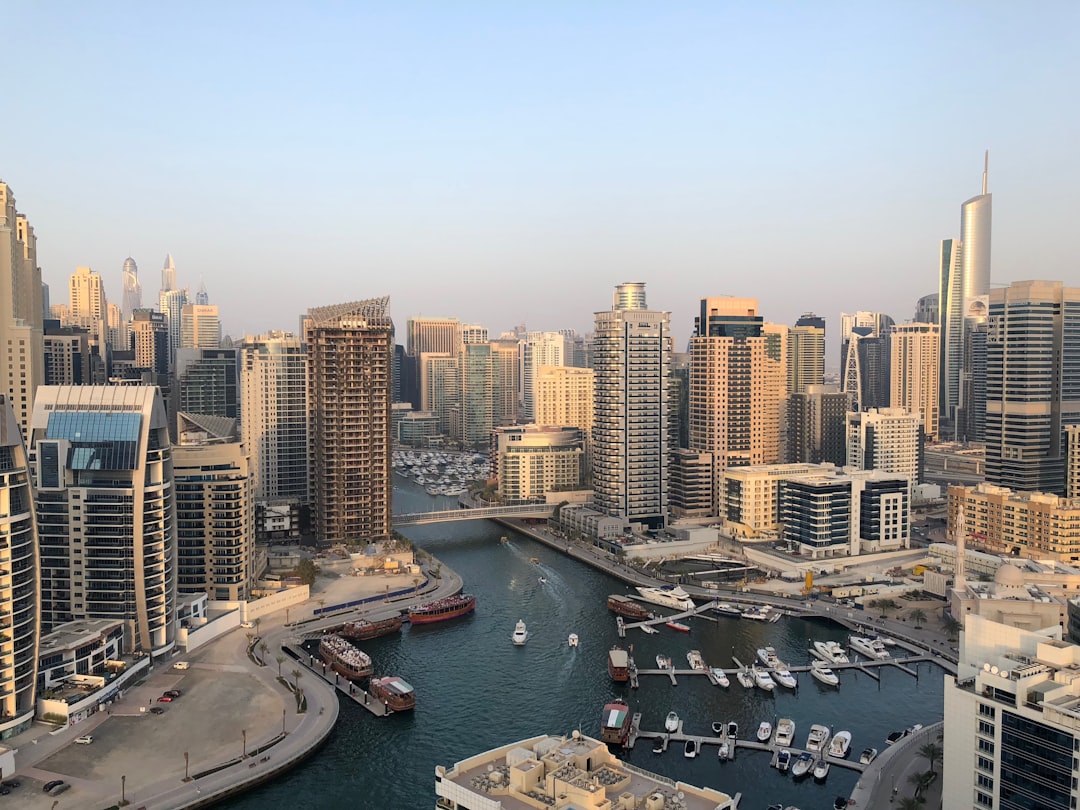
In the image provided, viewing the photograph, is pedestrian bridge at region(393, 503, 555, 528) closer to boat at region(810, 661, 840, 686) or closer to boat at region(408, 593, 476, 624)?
boat at region(408, 593, 476, 624)

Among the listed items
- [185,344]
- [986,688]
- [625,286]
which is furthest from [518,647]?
[185,344]

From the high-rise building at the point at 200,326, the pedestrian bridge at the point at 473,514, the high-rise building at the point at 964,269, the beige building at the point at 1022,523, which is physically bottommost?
the pedestrian bridge at the point at 473,514

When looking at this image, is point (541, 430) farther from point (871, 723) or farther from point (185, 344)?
point (185, 344)

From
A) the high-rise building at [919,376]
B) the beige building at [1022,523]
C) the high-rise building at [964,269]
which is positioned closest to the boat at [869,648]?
the beige building at [1022,523]

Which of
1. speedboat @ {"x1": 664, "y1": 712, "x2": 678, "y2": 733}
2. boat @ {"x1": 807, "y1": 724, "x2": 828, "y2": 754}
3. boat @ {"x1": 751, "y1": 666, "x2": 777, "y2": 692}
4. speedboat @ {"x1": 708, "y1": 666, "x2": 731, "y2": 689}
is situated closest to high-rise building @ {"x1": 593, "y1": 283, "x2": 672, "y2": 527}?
speedboat @ {"x1": 708, "y1": 666, "x2": 731, "y2": 689}

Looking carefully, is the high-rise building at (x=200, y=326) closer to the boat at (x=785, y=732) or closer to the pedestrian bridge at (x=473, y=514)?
the pedestrian bridge at (x=473, y=514)

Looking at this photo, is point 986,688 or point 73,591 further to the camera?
point 73,591
